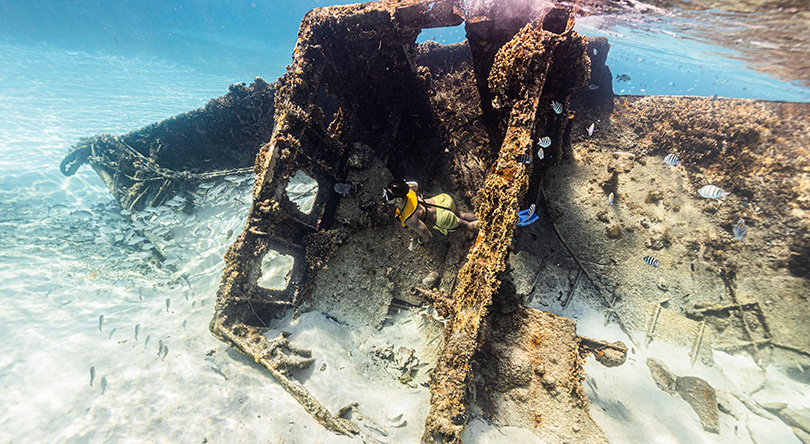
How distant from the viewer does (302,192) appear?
30.9 ft

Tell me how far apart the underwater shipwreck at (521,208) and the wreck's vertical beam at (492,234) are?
0.03 meters

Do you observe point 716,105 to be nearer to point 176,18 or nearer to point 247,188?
point 247,188

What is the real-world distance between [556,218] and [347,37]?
224 inches

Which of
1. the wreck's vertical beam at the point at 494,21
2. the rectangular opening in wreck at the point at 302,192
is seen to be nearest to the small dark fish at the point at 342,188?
the wreck's vertical beam at the point at 494,21

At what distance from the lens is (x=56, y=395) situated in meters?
4.55

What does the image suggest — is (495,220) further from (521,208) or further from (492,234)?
(521,208)

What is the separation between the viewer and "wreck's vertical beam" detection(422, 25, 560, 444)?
329 cm

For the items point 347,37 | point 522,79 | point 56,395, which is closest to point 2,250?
point 56,395

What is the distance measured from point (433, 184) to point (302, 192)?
16.1 ft

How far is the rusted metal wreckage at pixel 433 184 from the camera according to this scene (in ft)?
12.0

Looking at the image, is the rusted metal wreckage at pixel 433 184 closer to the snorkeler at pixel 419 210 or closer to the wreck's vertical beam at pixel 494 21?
the wreck's vertical beam at pixel 494 21

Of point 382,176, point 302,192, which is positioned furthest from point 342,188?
point 302,192

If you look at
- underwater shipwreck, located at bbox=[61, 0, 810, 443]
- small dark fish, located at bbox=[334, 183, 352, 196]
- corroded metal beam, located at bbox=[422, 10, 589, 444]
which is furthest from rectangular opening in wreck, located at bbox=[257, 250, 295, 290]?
corroded metal beam, located at bbox=[422, 10, 589, 444]

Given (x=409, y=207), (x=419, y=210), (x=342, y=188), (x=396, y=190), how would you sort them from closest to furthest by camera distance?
(x=396, y=190), (x=409, y=207), (x=419, y=210), (x=342, y=188)
